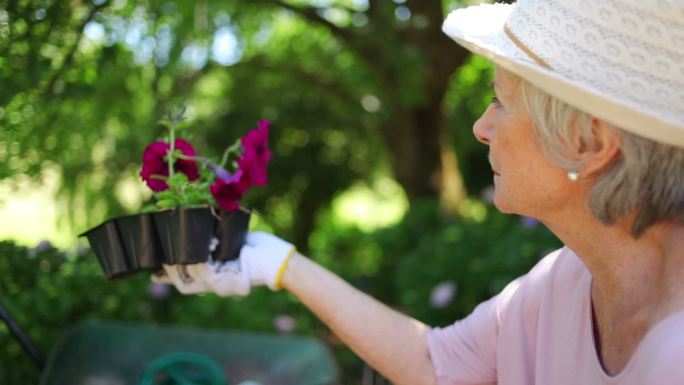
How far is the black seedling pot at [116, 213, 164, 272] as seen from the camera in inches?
67.2

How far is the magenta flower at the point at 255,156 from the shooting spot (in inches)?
68.5

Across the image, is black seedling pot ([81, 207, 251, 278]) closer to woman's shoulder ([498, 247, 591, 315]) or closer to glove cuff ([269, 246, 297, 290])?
glove cuff ([269, 246, 297, 290])

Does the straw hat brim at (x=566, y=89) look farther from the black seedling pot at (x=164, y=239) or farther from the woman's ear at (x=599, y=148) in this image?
the black seedling pot at (x=164, y=239)

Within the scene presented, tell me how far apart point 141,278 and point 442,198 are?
3757 mm

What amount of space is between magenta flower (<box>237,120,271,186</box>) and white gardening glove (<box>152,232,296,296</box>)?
0.15 m

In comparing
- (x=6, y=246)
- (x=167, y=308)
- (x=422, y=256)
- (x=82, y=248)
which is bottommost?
(x=422, y=256)

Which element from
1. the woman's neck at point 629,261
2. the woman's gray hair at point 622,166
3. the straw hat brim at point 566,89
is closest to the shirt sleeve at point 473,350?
the woman's neck at point 629,261

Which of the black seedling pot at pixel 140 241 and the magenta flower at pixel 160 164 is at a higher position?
the magenta flower at pixel 160 164

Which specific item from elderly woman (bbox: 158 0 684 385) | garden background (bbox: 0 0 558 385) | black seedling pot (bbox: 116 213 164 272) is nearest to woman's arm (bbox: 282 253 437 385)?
elderly woman (bbox: 158 0 684 385)

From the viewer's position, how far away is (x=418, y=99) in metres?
5.28

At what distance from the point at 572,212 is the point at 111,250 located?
91 cm

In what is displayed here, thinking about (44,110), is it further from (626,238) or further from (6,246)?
(626,238)

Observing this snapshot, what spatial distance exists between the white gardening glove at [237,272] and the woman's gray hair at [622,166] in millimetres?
619

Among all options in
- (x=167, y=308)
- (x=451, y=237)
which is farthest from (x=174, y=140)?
(x=451, y=237)
